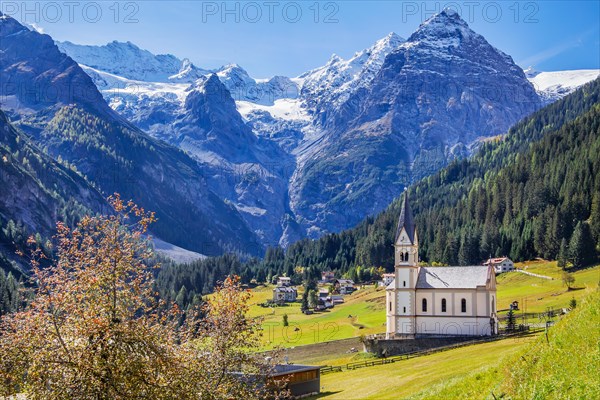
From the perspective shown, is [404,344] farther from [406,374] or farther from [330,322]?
[330,322]

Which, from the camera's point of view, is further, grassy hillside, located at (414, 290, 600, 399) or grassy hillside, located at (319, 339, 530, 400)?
grassy hillside, located at (319, 339, 530, 400)

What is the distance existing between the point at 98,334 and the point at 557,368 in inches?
640

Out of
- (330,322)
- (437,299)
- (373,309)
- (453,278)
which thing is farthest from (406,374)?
(373,309)

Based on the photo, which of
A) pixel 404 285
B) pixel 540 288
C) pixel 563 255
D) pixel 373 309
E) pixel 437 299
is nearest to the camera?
pixel 437 299

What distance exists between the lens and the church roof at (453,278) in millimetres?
109875

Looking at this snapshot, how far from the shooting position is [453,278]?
112m

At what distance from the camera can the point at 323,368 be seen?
9725 cm

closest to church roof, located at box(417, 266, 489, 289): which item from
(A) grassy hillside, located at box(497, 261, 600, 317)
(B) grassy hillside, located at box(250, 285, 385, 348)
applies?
(A) grassy hillside, located at box(497, 261, 600, 317)

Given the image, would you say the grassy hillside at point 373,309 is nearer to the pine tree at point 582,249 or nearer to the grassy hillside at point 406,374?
the pine tree at point 582,249

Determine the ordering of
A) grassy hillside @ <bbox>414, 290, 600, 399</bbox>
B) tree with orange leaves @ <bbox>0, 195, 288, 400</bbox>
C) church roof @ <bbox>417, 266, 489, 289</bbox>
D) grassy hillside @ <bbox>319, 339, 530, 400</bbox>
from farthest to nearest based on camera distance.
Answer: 1. church roof @ <bbox>417, 266, 489, 289</bbox>
2. grassy hillside @ <bbox>319, 339, 530, 400</bbox>
3. tree with orange leaves @ <bbox>0, 195, 288, 400</bbox>
4. grassy hillside @ <bbox>414, 290, 600, 399</bbox>

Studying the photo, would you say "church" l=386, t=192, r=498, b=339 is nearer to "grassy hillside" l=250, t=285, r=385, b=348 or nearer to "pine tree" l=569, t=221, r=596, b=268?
"grassy hillside" l=250, t=285, r=385, b=348

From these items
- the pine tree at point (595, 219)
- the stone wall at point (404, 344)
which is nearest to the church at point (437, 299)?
the stone wall at point (404, 344)

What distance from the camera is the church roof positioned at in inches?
4326

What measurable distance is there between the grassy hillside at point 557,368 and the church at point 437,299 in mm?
76906
